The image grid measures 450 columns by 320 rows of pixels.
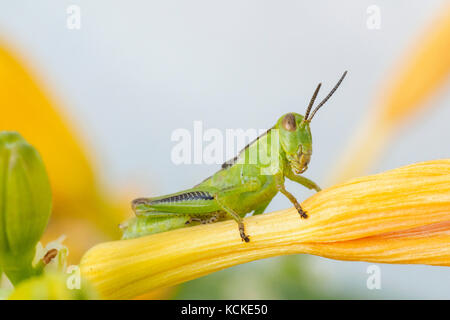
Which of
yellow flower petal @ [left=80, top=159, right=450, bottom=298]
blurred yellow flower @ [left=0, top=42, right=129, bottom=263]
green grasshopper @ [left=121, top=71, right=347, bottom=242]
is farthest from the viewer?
blurred yellow flower @ [left=0, top=42, right=129, bottom=263]

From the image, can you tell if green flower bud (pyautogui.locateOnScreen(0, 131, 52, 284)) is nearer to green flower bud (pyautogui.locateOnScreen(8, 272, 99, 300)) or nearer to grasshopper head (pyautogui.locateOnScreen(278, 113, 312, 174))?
green flower bud (pyautogui.locateOnScreen(8, 272, 99, 300))

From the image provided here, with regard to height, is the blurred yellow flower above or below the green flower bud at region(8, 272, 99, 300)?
above

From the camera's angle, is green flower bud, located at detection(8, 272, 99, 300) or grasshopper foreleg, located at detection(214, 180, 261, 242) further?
grasshopper foreleg, located at detection(214, 180, 261, 242)

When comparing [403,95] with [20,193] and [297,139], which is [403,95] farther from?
[20,193]

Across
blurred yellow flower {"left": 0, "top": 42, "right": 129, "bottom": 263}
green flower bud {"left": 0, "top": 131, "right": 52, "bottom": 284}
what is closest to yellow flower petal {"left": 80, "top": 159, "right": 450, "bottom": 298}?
green flower bud {"left": 0, "top": 131, "right": 52, "bottom": 284}

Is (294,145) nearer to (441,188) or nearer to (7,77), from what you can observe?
(441,188)
